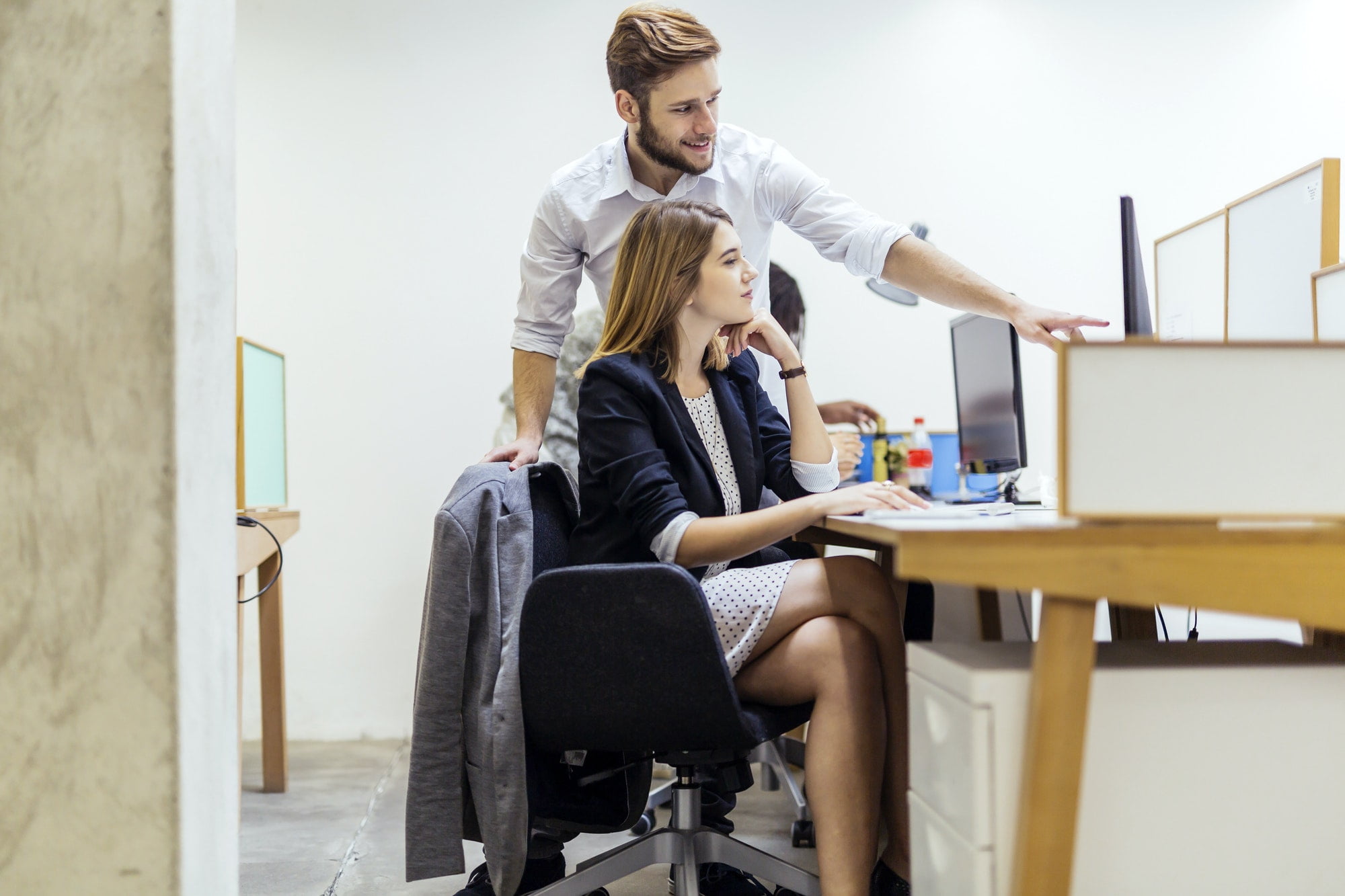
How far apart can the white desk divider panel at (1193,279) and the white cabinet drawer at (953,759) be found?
157 cm

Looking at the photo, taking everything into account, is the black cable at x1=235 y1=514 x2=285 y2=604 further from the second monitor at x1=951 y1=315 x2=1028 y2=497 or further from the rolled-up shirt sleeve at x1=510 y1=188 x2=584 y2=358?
the second monitor at x1=951 y1=315 x2=1028 y2=497

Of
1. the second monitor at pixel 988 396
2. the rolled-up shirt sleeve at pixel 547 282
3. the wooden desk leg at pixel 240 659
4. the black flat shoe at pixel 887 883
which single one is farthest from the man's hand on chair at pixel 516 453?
the second monitor at pixel 988 396

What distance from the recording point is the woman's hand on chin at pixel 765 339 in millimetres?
1854

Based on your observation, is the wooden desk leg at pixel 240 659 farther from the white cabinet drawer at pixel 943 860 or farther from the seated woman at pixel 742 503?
the white cabinet drawer at pixel 943 860

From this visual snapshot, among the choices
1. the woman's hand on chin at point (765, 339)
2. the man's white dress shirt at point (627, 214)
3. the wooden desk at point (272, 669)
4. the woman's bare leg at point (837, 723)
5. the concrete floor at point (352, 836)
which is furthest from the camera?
the wooden desk at point (272, 669)

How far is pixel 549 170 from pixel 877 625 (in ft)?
8.75

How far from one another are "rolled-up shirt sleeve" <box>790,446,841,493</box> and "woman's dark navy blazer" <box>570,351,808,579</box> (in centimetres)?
9

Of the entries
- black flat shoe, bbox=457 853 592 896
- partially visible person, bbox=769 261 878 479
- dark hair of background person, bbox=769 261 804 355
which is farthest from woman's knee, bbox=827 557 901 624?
dark hair of background person, bbox=769 261 804 355

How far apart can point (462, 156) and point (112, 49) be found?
2.71 meters

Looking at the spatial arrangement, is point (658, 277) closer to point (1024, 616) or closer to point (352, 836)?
point (1024, 616)

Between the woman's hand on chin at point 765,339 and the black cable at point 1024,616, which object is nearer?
→ the woman's hand on chin at point 765,339

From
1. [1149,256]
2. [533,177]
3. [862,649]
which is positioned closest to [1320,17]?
[1149,256]

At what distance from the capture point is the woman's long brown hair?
5.74 feet

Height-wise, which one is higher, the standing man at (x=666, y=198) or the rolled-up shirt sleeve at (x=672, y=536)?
the standing man at (x=666, y=198)
